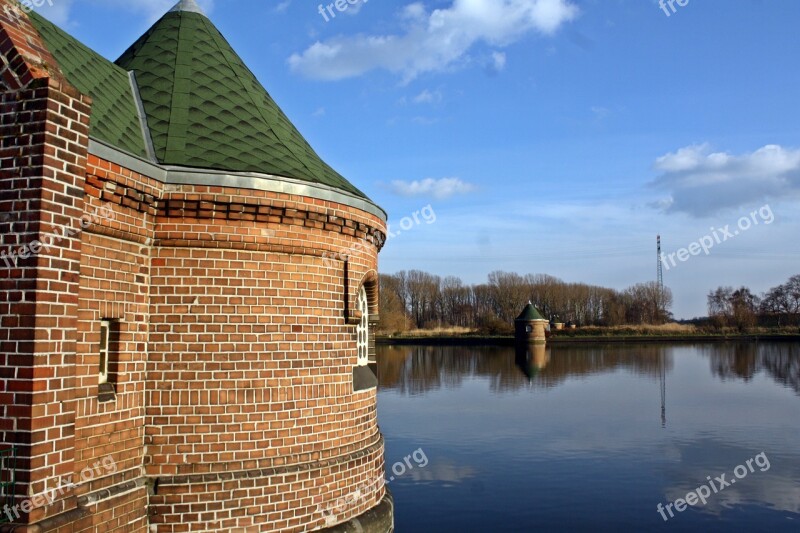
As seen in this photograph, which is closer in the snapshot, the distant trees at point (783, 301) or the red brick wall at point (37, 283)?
Result: the red brick wall at point (37, 283)

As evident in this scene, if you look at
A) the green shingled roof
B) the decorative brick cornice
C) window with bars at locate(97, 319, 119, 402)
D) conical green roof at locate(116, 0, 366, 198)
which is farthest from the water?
the green shingled roof

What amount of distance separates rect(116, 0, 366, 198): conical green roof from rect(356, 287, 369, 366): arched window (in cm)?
158

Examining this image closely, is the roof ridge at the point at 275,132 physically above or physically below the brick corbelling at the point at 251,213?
above

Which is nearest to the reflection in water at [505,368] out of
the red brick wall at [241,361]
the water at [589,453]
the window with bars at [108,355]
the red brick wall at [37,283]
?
the water at [589,453]

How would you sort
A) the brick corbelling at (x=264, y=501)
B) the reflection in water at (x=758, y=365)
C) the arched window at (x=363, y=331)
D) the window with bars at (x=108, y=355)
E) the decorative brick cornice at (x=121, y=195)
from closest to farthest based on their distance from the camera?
1. the decorative brick cornice at (x=121, y=195)
2. the window with bars at (x=108, y=355)
3. the brick corbelling at (x=264, y=501)
4. the arched window at (x=363, y=331)
5. the reflection in water at (x=758, y=365)

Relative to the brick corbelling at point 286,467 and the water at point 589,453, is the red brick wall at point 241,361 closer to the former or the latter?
the brick corbelling at point 286,467

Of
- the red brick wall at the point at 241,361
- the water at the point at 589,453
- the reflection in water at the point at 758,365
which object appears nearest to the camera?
the red brick wall at the point at 241,361

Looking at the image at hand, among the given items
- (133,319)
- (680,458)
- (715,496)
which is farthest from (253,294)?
(680,458)

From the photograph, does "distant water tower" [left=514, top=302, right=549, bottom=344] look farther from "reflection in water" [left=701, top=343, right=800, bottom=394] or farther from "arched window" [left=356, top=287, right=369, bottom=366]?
"arched window" [left=356, top=287, right=369, bottom=366]

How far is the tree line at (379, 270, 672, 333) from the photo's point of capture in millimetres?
106000

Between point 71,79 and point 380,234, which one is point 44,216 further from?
point 380,234

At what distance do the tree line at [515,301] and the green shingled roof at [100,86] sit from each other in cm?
9088

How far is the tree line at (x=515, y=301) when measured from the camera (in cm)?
10600

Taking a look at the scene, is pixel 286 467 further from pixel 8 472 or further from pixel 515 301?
pixel 515 301
